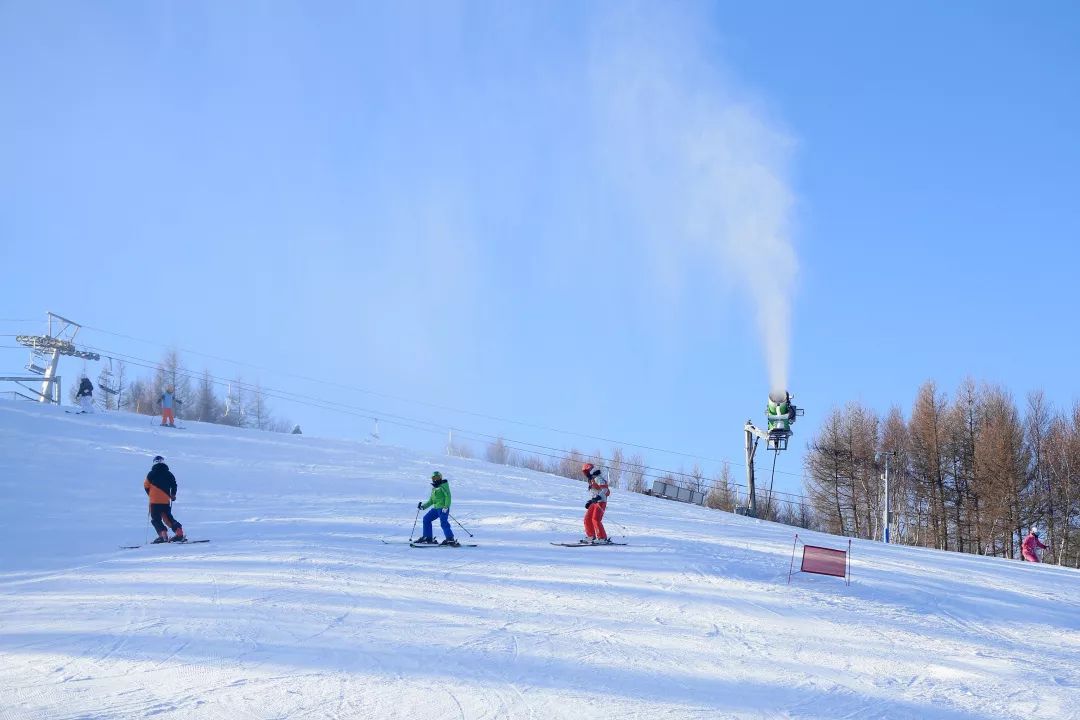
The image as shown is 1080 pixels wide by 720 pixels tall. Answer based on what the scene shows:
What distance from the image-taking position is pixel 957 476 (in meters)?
48.2

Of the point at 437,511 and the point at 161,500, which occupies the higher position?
the point at 437,511

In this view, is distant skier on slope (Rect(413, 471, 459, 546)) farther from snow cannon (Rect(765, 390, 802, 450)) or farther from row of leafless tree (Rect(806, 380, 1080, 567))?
row of leafless tree (Rect(806, 380, 1080, 567))

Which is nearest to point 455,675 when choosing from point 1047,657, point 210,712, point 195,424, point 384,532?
point 210,712

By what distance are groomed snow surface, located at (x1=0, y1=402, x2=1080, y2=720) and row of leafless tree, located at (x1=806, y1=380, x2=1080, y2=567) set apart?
24404 mm

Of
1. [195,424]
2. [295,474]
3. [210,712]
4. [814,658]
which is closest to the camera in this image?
[210,712]

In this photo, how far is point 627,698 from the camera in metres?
8.56

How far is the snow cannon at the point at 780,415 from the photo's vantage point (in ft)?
102

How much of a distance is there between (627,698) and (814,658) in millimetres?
3192

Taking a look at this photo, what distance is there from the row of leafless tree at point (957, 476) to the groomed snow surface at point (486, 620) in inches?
961

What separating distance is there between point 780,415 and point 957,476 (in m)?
23.0

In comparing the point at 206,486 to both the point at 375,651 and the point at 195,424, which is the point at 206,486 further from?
the point at 375,651

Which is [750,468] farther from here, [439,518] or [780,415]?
[439,518]

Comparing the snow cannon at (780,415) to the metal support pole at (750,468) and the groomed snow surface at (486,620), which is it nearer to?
the metal support pole at (750,468)

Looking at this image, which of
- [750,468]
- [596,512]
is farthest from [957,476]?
[596,512]
